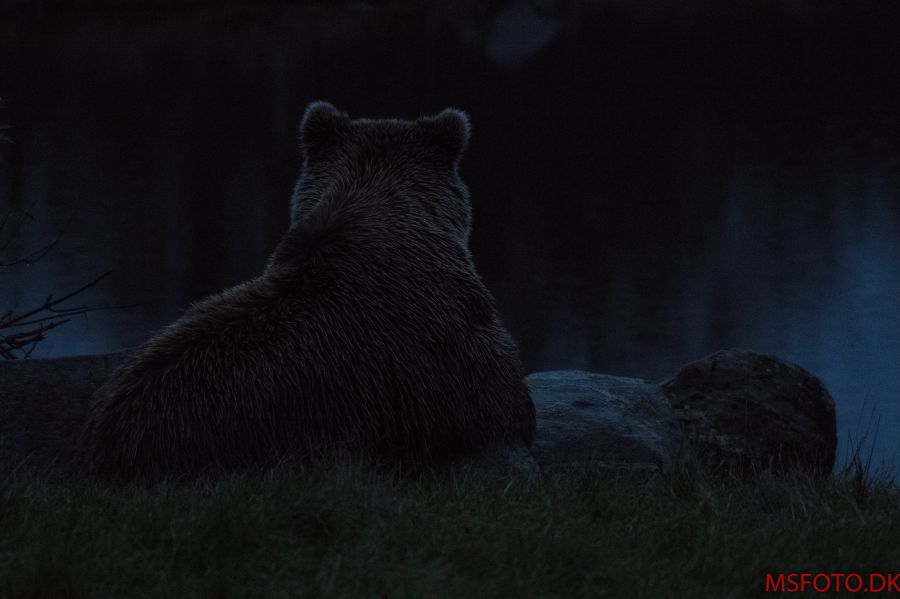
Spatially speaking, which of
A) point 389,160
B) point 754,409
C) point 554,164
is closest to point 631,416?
point 754,409

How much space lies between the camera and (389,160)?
→ 25.1 ft

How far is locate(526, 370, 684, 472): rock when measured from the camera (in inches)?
316

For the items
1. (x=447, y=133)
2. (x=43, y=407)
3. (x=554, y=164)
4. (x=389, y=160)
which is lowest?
(x=43, y=407)

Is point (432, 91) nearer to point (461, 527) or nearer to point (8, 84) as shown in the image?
point (8, 84)

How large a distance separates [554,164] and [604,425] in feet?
91.4

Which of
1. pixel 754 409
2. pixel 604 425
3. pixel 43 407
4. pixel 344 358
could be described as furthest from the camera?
pixel 754 409

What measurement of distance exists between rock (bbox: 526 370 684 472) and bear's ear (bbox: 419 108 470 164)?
1.78 m

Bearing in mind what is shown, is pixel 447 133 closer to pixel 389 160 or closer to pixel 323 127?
pixel 389 160

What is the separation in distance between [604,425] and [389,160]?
7.15ft

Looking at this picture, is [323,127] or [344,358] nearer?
[344,358]

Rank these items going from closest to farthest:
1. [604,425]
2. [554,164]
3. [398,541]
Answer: [398,541], [604,425], [554,164]

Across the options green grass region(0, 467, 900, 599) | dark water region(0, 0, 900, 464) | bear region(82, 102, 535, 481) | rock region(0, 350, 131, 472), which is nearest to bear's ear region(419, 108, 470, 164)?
bear region(82, 102, 535, 481)

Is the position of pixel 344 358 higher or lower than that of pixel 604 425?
higher

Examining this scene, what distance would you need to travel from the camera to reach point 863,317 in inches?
865
